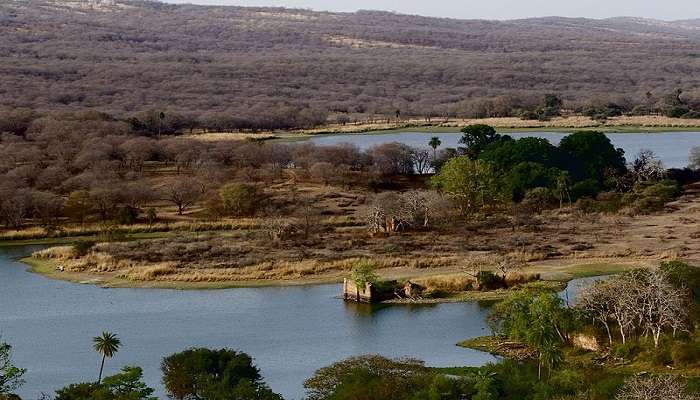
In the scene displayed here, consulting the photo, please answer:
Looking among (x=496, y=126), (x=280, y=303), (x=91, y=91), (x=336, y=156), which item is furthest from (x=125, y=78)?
(x=280, y=303)

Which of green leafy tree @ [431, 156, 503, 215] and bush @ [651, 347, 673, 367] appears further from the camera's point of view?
green leafy tree @ [431, 156, 503, 215]

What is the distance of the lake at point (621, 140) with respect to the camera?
11125cm

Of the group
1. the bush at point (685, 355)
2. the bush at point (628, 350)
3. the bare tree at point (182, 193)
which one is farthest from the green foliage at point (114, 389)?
the bare tree at point (182, 193)

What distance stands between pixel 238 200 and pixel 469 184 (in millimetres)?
15020

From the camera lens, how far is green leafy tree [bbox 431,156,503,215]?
77375 mm

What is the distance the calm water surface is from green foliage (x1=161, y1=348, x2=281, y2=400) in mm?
2171

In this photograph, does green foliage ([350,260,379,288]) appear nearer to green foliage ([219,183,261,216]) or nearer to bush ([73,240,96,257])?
bush ([73,240,96,257])

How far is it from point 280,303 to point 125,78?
132510 mm

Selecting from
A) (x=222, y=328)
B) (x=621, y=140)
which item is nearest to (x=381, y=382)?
(x=222, y=328)

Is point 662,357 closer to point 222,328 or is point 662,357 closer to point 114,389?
point 222,328

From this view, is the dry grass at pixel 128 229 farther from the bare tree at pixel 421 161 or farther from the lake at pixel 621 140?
the lake at pixel 621 140

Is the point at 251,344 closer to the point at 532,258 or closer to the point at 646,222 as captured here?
the point at 532,258

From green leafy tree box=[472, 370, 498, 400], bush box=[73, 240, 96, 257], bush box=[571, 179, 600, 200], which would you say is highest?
bush box=[571, 179, 600, 200]

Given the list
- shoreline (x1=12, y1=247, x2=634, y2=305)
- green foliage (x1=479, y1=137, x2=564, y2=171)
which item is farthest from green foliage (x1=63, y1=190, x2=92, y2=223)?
green foliage (x1=479, y1=137, x2=564, y2=171)
